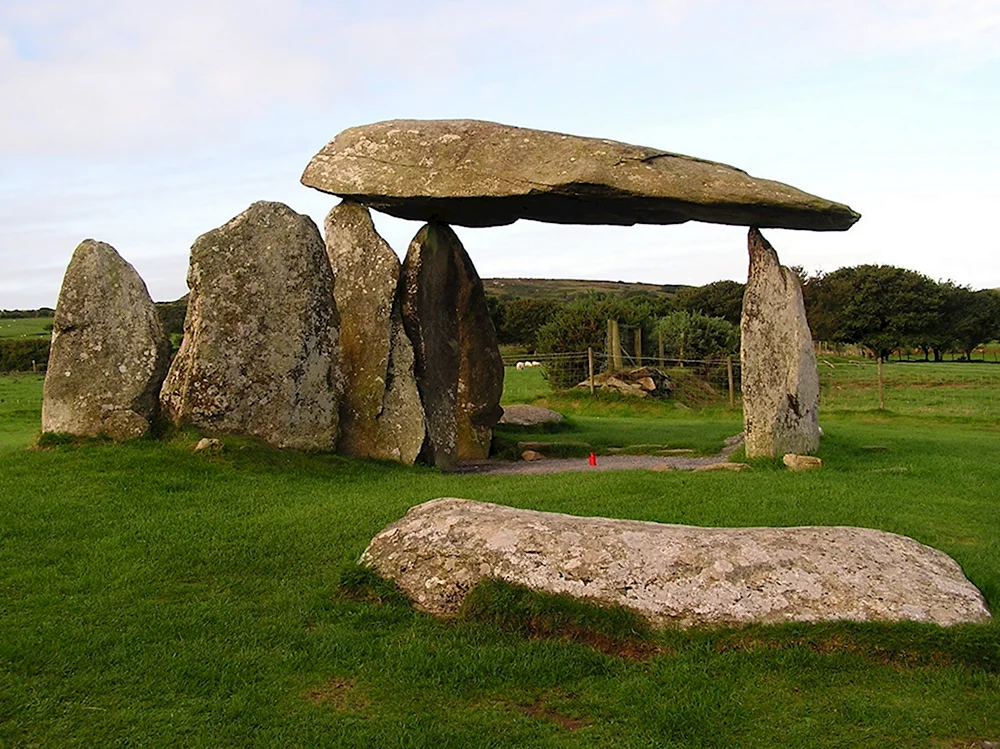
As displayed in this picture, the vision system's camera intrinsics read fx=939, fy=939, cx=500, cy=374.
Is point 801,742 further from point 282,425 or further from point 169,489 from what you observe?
point 282,425

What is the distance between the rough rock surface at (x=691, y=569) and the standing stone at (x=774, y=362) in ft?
24.1

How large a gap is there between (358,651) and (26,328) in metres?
59.8

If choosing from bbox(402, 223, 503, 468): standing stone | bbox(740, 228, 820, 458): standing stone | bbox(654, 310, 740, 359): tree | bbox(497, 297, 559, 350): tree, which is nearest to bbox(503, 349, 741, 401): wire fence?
bbox(654, 310, 740, 359): tree

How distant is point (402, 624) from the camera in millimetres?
6312

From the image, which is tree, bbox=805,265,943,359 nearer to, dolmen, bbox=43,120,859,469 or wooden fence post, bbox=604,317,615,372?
wooden fence post, bbox=604,317,615,372

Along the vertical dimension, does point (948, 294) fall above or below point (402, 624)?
above

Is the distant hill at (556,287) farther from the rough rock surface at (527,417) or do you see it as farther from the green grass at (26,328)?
the rough rock surface at (527,417)

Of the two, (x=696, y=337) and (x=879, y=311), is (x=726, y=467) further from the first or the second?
(x=879, y=311)

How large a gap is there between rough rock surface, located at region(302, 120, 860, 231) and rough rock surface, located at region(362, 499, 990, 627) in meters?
7.70

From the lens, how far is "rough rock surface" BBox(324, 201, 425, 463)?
14125 mm

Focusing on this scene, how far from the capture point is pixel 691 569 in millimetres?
6164

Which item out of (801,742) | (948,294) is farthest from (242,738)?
(948,294)

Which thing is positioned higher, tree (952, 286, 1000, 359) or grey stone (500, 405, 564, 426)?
tree (952, 286, 1000, 359)

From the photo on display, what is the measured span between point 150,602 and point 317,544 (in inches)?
73.4
